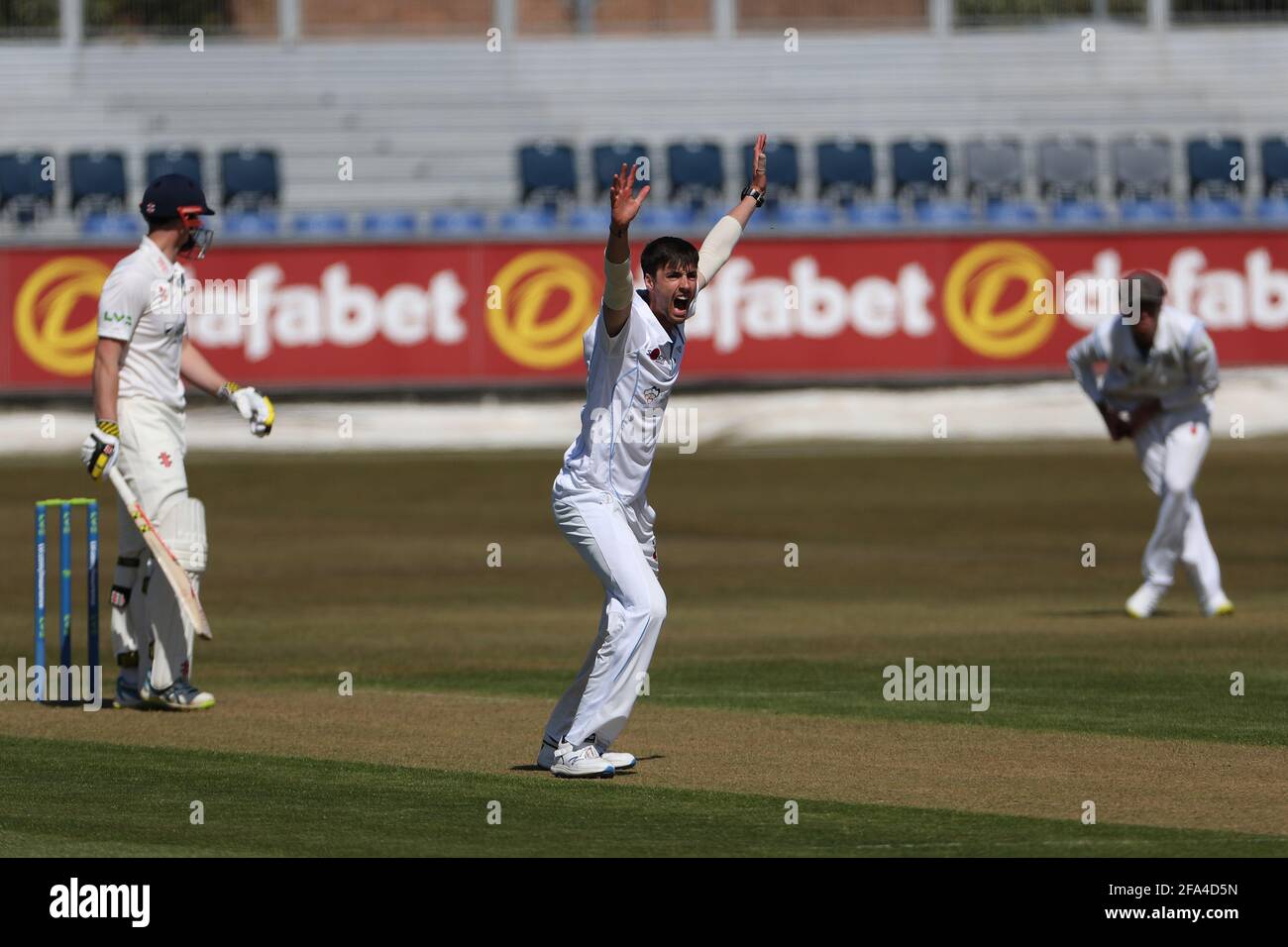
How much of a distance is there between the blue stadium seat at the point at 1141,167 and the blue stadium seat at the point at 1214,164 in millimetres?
389

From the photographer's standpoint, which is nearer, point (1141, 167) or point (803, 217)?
point (803, 217)

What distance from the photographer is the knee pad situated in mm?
11867

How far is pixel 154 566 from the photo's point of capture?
12.0m

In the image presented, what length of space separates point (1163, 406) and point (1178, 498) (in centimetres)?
78

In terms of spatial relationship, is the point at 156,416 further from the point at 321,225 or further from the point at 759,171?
the point at 321,225

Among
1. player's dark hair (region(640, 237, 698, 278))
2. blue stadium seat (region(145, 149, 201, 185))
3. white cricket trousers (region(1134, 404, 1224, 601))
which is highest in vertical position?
blue stadium seat (region(145, 149, 201, 185))

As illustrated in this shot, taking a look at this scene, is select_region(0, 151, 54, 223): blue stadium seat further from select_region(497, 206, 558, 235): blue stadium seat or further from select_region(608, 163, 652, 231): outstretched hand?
select_region(608, 163, 652, 231): outstretched hand

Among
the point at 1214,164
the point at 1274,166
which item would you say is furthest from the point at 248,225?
the point at 1274,166

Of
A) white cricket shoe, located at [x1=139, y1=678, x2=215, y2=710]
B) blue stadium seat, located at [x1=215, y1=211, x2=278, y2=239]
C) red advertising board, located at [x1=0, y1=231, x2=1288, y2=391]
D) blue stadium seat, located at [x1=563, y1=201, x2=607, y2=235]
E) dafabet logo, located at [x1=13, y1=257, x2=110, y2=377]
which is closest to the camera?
white cricket shoe, located at [x1=139, y1=678, x2=215, y2=710]

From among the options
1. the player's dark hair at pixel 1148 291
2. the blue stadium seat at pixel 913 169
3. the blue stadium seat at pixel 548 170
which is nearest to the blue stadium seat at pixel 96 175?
the blue stadium seat at pixel 548 170

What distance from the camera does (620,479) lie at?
31.8ft

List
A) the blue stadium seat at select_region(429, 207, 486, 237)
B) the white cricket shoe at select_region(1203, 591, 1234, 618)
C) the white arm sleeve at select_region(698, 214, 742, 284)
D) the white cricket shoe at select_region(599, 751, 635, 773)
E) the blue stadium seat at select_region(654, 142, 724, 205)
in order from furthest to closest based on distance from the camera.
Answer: the blue stadium seat at select_region(654, 142, 724, 205) < the blue stadium seat at select_region(429, 207, 486, 237) < the white cricket shoe at select_region(1203, 591, 1234, 618) < the white arm sleeve at select_region(698, 214, 742, 284) < the white cricket shoe at select_region(599, 751, 635, 773)

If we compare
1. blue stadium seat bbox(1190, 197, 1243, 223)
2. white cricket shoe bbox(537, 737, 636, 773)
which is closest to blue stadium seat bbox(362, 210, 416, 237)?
blue stadium seat bbox(1190, 197, 1243, 223)

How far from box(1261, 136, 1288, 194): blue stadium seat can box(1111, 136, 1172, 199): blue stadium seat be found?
1428 millimetres
